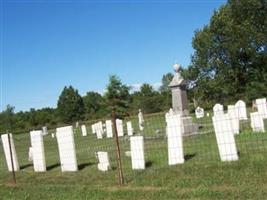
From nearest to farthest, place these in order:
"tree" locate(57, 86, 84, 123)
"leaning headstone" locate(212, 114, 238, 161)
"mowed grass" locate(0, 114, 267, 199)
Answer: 1. "mowed grass" locate(0, 114, 267, 199)
2. "leaning headstone" locate(212, 114, 238, 161)
3. "tree" locate(57, 86, 84, 123)

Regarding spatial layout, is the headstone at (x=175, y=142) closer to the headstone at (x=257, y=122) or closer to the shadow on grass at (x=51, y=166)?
the shadow on grass at (x=51, y=166)

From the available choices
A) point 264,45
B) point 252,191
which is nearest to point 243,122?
point 252,191

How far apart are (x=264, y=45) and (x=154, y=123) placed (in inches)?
1046

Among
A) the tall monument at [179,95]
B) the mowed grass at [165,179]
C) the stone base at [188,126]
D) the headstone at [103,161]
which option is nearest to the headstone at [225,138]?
the mowed grass at [165,179]

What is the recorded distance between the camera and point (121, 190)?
36.8ft

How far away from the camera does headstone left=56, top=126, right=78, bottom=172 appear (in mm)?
14875

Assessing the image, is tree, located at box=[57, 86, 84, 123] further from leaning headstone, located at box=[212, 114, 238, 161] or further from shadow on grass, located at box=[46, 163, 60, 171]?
leaning headstone, located at box=[212, 114, 238, 161]

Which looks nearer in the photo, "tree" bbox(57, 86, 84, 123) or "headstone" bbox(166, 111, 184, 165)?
"headstone" bbox(166, 111, 184, 165)

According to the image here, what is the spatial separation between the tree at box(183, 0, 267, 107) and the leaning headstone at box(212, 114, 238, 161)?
40416mm

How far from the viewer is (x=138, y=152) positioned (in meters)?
13.4

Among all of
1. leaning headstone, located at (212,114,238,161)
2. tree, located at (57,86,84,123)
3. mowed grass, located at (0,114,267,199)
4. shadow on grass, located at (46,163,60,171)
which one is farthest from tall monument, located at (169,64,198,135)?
tree, located at (57,86,84,123)

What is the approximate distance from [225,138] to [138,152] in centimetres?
242

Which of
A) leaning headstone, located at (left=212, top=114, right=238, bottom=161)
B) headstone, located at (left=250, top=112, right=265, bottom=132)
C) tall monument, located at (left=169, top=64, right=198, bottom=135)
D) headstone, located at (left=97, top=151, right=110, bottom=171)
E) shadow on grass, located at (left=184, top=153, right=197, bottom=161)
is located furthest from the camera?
tall monument, located at (left=169, top=64, right=198, bottom=135)

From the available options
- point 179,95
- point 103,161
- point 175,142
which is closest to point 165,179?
point 175,142
